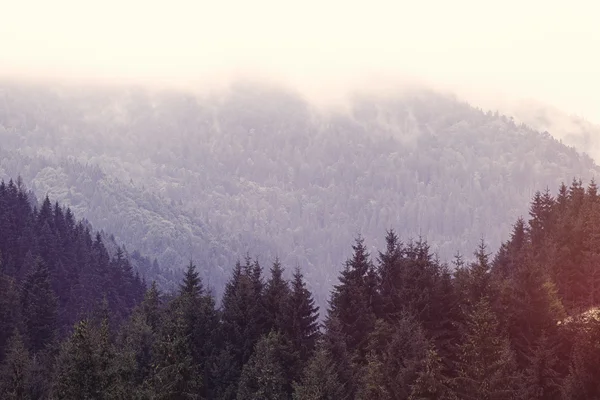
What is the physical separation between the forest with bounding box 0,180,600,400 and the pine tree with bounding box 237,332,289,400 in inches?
5.0

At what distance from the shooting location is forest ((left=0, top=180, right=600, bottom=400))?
4231 centimetres

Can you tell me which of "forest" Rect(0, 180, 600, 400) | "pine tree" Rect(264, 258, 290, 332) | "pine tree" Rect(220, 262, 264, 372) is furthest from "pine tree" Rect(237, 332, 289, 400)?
"pine tree" Rect(220, 262, 264, 372)

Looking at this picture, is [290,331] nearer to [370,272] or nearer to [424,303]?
[370,272]

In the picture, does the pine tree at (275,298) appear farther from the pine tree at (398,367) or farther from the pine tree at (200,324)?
the pine tree at (398,367)

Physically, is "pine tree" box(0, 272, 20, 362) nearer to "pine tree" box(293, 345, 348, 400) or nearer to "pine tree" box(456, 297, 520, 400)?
"pine tree" box(293, 345, 348, 400)

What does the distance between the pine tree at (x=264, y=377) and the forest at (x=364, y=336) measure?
0.42 feet

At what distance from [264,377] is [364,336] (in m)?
12.1

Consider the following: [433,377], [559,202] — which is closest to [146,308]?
[433,377]

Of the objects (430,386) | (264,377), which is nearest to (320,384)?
(264,377)

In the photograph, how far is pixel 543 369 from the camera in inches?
1828

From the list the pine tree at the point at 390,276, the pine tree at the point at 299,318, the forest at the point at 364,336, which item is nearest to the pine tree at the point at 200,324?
the forest at the point at 364,336

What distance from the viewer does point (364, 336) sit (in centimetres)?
6184

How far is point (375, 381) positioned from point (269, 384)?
48.0ft

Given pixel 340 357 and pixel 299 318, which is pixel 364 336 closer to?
pixel 340 357
